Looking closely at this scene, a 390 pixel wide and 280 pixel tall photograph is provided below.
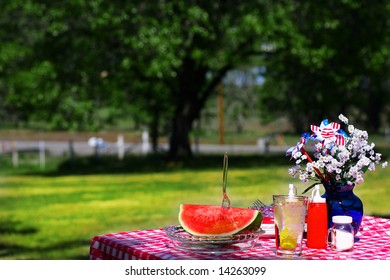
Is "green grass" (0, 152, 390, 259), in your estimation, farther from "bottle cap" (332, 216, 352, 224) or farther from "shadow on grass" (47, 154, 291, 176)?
"bottle cap" (332, 216, 352, 224)

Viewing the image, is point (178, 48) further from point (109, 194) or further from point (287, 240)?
point (287, 240)

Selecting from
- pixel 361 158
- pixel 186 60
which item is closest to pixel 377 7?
pixel 186 60

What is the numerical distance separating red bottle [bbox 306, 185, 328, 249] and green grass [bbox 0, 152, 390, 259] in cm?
518

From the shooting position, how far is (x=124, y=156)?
1067 inches

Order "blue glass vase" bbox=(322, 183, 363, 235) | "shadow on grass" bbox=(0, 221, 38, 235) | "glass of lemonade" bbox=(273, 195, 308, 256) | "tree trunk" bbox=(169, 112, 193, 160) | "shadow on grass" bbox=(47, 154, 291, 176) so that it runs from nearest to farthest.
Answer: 1. "glass of lemonade" bbox=(273, 195, 308, 256)
2. "blue glass vase" bbox=(322, 183, 363, 235)
3. "shadow on grass" bbox=(0, 221, 38, 235)
4. "shadow on grass" bbox=(47, 154, 291, 176)
5. "tree trunk" bbox=(169, 112, 193, 160)

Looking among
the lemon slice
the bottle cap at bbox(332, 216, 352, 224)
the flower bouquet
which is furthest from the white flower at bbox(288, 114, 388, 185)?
the lemon slice

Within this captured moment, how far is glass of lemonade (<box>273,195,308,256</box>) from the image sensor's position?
3293mm

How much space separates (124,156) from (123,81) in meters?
4.62

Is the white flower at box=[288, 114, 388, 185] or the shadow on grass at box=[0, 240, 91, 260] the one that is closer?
the white flower at box=[288, 114, 388, 185]

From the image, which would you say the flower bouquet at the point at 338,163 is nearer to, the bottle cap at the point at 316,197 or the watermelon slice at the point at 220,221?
the bottle cap at the point at 316,197

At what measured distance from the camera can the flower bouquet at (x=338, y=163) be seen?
11.4ft

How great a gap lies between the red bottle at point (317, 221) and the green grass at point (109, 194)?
518 centimetres

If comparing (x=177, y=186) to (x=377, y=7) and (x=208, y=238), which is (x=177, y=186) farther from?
(x=208, y=238)

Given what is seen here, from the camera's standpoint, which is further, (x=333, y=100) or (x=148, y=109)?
(x=148, y=109)
